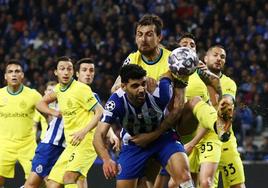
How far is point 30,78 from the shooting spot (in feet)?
56.8

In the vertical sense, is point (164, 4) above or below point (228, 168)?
above

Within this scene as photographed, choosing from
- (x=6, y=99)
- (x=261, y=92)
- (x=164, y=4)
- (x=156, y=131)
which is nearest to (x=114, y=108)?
(x=156, y=131)

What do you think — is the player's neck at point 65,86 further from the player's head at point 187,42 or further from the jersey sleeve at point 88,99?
the player's head at point 187,42

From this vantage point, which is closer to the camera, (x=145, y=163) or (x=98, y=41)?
(x=145, y=163)

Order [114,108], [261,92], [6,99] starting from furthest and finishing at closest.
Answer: [261,92] → [6,99] → [114,108]

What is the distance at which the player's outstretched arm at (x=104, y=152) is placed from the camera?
7082mm

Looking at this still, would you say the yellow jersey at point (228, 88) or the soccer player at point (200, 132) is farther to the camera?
the yellow jersey at point (228, 88)

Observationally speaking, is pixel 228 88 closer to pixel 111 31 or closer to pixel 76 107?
pixel 76 107

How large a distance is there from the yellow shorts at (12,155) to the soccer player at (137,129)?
340 cm

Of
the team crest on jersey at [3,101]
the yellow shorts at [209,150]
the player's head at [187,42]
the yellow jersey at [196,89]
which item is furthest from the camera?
the team crest on jersey at [3,101]

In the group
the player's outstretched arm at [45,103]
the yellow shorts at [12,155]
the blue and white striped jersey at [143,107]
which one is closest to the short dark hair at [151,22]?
the blue and white striped jersey at [143,107]

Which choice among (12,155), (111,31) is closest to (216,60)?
(12,155)

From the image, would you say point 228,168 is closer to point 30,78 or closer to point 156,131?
point 156,131

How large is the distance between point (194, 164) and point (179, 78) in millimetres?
1816
